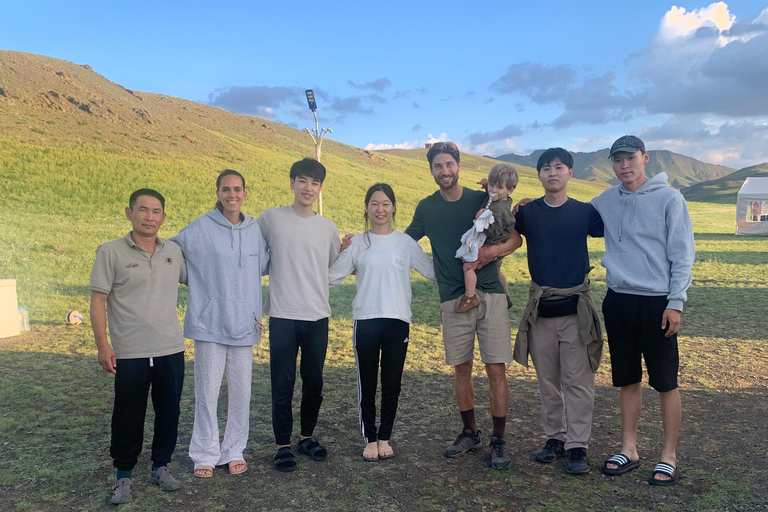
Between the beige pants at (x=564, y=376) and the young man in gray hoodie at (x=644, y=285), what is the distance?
0.65 feet

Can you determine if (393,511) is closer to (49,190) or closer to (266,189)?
(49,190)

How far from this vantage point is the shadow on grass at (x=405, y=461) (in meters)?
3.32

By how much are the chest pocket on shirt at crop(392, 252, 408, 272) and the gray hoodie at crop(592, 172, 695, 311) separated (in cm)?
130

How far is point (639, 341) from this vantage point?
3635 millimetres

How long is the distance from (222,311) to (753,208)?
30.5 m

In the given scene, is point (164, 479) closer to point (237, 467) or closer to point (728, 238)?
point (237, 467)

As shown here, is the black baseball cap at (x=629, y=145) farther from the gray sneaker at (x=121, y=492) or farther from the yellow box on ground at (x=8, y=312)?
the yellow box on ground at (x=8, y=312)

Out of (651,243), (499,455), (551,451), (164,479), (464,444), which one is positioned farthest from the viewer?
(464,444)

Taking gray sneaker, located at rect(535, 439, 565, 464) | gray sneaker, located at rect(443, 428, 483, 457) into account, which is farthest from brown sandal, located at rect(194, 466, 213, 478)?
gray sneaker, located at rect(535, 439, 565, 464)

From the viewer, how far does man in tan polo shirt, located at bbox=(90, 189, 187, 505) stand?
3191 millimetres

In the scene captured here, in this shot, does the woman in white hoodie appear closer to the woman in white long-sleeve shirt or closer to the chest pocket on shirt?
the woman in white long-sleeve shirt

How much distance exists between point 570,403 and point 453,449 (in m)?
0.85

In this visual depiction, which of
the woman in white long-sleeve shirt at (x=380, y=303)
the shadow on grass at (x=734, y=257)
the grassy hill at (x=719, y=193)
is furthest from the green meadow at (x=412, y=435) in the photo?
the grassy hill at (x=719, y=193)

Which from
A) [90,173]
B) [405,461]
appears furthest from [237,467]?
[90,173]
